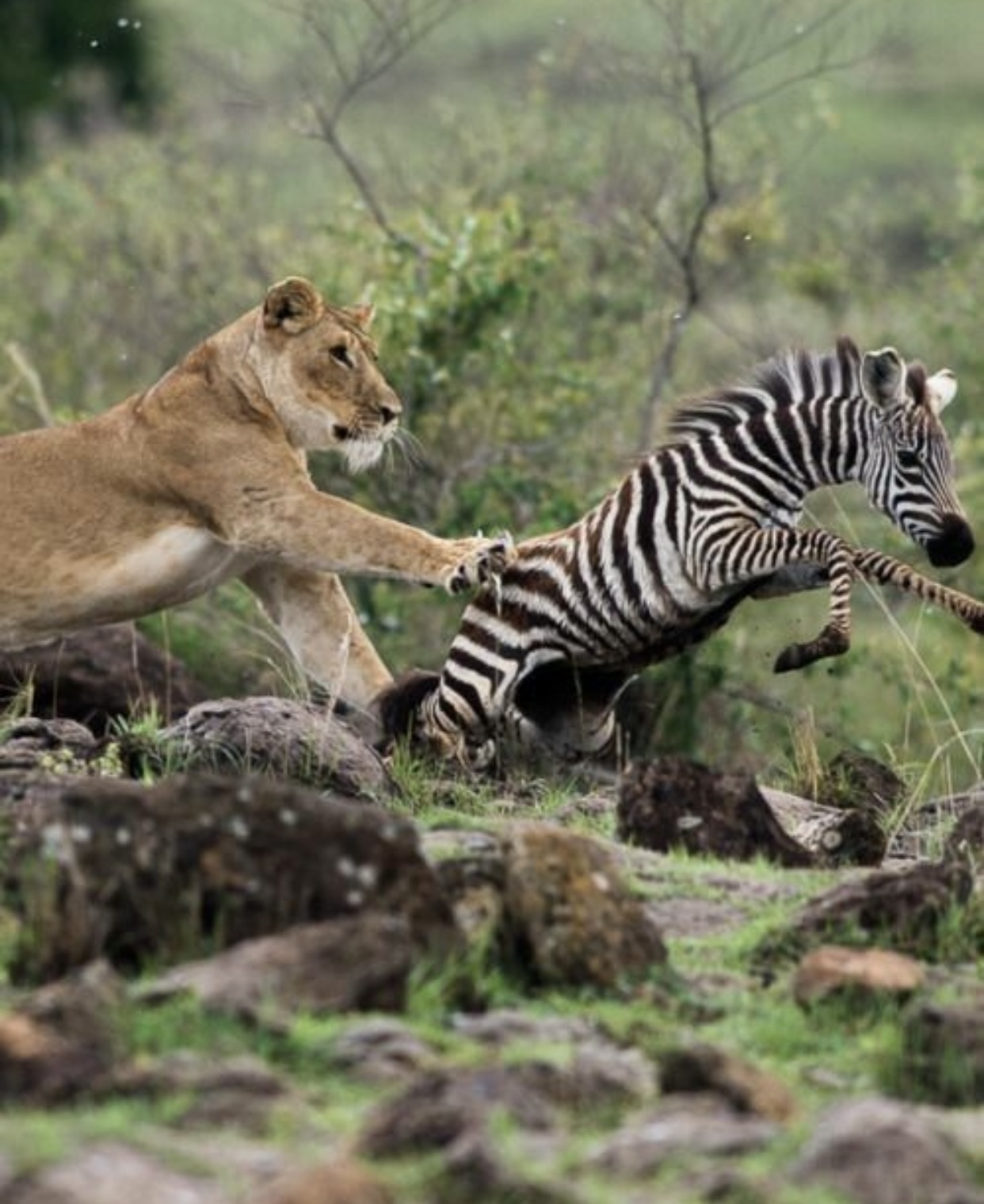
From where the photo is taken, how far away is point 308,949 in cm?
606

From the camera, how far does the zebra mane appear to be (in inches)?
403

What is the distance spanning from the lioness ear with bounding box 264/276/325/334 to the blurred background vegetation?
6.42 feet

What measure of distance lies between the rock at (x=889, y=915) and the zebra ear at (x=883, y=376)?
3274mm

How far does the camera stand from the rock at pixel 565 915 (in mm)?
6582

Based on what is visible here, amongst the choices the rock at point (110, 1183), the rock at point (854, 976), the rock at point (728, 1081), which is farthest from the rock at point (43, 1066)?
the rock at point (854, 976)

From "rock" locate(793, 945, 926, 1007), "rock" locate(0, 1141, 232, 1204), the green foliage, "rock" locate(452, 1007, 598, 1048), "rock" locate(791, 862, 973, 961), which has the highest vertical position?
the green foliage

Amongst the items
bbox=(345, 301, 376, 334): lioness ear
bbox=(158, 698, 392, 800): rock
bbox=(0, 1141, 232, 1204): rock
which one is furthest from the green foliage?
bbox=(0, 1141, 232, 1204): rock

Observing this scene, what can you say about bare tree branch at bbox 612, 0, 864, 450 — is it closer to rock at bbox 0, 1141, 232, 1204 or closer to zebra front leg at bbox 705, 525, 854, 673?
zebra front leg at bbox 705, 525, 854, 673

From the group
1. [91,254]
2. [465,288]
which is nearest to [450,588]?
[465,288]

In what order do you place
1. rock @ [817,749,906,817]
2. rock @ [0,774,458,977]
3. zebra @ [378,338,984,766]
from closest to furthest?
rock @ [0,774,458,977] → rock @ [817,749,906,817] → zebra @ [378,338,984,766]

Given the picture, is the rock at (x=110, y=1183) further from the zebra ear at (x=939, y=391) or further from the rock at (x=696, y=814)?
the zebra ear at (x=939, y=391)

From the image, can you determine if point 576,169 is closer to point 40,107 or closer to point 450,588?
point 450,588

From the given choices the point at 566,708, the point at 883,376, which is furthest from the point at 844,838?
the point at 566,708

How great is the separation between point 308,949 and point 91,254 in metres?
14.4
